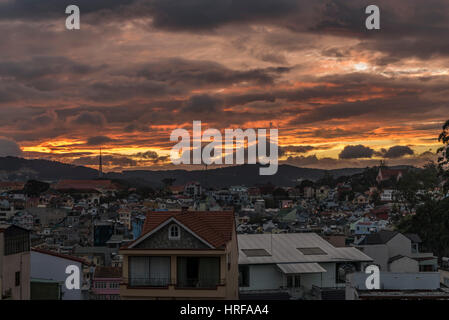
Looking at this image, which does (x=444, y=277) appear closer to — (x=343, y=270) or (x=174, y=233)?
(x=343, y=270)

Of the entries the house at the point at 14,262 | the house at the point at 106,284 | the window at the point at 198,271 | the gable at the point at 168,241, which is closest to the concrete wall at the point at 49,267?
the house at the point at 14,262

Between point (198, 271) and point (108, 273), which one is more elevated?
point (198, 271)

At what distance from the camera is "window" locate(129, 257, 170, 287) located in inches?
682

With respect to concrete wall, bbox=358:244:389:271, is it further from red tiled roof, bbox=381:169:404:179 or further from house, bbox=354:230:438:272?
red tiled roof, bbox=381:169:404:179

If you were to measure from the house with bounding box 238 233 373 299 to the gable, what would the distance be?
9.67 m

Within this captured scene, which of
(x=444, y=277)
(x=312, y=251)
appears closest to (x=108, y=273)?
(x=312, y=251)

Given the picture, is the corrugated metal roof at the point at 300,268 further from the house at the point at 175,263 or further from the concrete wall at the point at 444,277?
the concrete wall at the point at 444,277

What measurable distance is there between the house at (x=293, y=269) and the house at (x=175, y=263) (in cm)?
921

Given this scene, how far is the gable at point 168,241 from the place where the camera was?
1719 cm

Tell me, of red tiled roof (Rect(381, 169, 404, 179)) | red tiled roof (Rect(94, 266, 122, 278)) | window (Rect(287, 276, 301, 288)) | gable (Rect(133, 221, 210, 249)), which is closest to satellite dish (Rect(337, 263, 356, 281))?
window (Rect(287, 276, 301, 288))

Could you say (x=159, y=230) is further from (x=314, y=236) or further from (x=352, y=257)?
(x=314, y=236)

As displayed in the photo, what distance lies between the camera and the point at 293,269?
27281mm

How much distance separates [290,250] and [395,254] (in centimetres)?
1590
